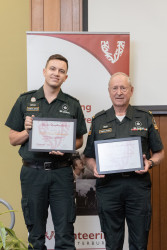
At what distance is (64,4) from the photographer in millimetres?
3383

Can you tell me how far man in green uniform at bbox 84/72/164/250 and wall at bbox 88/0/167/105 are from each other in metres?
1.01

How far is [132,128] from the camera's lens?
2.34 m

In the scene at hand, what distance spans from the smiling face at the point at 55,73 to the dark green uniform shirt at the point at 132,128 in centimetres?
39

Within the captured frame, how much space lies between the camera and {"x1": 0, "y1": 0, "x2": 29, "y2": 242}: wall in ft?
11.4

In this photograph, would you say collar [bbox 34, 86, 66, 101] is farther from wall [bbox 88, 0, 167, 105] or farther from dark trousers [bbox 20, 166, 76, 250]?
wall [bbox 88, 0, 167, 105]

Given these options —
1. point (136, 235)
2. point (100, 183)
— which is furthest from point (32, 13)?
point (136, 235)

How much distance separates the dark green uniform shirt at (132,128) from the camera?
7.69ft

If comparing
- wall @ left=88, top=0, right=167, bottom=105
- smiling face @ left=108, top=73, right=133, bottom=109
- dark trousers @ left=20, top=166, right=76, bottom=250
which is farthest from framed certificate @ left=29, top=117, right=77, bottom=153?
wall @ left=88, top=0, right=167, bottom=105

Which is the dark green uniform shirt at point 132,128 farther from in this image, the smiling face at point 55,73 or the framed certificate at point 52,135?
the smiling face at point 55,73

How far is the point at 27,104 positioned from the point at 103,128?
55 centimetres

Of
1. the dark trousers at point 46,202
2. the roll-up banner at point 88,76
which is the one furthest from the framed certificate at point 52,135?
the roll-up banner at point 88,76

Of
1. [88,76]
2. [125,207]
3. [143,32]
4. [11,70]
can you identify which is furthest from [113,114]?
[11,70]

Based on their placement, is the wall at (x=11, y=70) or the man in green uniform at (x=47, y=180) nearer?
the man in green uniform at (x=47, y=180)

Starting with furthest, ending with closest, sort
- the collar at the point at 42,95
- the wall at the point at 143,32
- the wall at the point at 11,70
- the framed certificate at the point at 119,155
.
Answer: the wall at the point at 11,70, the wall at the point at 143,32, the collar at the point at 42,95, the framed certificate at the point at 119,155
